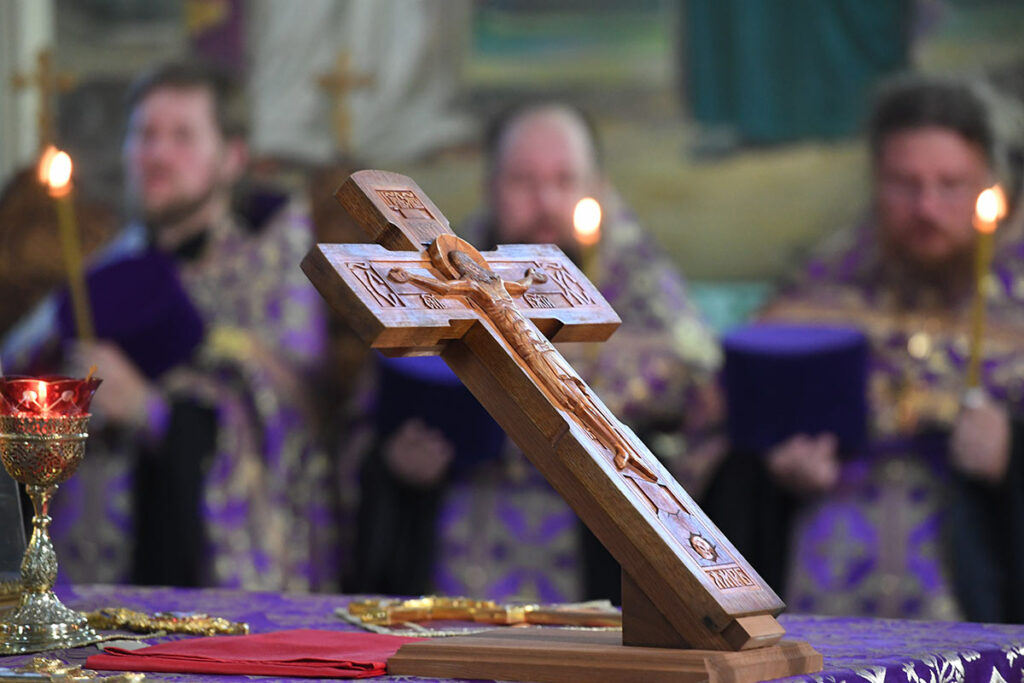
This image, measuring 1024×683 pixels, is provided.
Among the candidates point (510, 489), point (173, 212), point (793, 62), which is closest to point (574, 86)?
point (793, 62)

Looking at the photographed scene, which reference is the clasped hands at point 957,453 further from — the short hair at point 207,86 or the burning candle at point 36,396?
the burning candle at point 36,396

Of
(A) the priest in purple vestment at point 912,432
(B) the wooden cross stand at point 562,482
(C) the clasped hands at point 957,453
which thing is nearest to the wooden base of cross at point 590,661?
(B) the wooden cross stand at point 562,482

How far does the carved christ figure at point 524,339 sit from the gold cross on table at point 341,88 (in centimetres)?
539

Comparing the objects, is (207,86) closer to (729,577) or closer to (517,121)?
(517,121)

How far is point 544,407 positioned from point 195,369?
4.26 m

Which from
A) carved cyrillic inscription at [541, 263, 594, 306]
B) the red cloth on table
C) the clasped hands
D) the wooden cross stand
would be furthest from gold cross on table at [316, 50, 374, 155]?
the red cloth on table

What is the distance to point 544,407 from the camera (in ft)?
7.45

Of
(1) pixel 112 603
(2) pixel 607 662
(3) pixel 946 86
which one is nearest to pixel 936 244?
(3) pixel 946 86

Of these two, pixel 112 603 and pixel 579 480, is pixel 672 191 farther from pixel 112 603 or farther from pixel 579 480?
pixel 579 480

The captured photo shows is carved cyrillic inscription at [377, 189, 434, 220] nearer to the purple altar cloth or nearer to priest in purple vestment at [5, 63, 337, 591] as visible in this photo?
the purple altar cloth

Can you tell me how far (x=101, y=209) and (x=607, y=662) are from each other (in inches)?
244

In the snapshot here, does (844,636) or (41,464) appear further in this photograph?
(844,636)

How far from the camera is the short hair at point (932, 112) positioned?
593cm

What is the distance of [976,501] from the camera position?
5.43 metres
